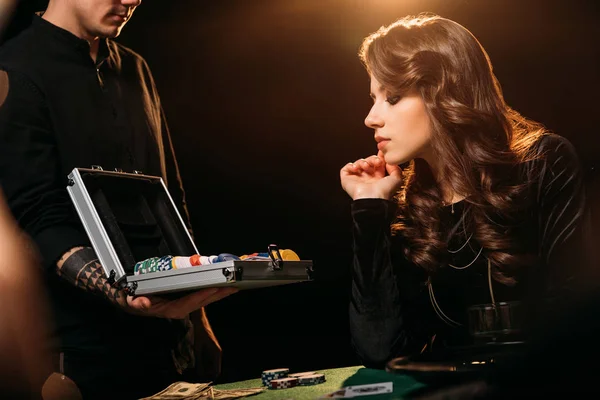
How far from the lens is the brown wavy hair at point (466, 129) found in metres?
2.27

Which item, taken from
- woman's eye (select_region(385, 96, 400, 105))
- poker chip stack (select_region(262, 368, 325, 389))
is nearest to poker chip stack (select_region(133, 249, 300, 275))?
poker chip stack (select_region(262, 368, 325, 389))

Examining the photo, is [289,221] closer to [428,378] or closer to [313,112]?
[313,112]

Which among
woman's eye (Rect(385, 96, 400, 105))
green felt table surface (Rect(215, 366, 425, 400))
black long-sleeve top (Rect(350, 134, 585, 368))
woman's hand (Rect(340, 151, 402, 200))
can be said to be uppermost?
woman's eye (Rect(385, 96, 400, 105))

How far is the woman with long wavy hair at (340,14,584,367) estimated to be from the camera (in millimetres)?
2250

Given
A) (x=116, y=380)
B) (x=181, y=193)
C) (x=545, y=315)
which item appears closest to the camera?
(x=545, y=315)

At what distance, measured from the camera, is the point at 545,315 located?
0.75m

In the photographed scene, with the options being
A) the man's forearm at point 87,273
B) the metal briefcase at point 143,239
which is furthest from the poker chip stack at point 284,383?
the man's forearm at point 87,273

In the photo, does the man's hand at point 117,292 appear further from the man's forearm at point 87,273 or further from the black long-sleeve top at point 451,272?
the black long-sleeve top at point 451,272

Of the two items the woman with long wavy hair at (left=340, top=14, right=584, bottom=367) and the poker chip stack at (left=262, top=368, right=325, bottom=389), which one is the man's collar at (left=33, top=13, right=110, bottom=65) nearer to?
the woman with long wavy hair at (left=340, top=14, right=584, bottom=367)

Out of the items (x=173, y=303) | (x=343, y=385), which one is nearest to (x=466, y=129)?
(x=343, y=385)

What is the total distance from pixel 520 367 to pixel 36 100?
2.02 meters

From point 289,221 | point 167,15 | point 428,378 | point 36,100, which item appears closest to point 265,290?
point 289,221

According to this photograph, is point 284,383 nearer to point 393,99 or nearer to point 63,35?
point 393,99

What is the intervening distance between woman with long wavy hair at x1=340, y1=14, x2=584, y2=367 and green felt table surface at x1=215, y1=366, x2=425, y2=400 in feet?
0.99
